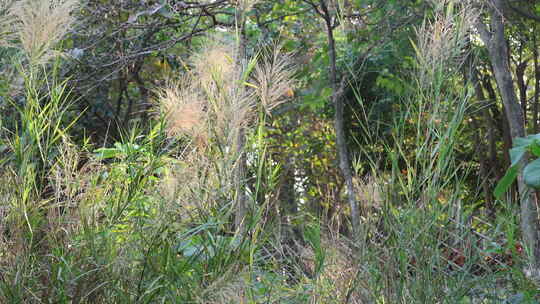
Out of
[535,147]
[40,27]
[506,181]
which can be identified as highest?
[40,27]

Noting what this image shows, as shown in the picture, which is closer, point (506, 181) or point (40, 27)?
point (40, 27)

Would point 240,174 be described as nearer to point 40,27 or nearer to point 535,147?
point 40,27

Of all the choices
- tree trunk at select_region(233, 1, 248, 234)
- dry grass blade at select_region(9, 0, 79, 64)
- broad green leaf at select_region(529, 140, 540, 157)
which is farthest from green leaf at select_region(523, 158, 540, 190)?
dry grass blade at select_region(9, 0, 79, 64)

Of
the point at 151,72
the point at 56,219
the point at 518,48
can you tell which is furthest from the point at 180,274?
the point at 518,48

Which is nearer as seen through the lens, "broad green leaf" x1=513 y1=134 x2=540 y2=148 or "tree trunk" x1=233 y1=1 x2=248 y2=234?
"tree trunk" x1=233 y1=1 x2=248 y2=234

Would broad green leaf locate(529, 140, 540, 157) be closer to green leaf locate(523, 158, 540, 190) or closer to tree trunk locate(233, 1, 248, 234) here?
green leaf locate(523, 158, 540, 190)

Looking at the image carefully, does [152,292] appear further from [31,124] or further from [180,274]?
[31,124]

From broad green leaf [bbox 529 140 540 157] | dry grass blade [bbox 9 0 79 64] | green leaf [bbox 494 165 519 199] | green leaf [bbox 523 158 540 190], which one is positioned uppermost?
dry grass blade [bbox 9 0 79 64]

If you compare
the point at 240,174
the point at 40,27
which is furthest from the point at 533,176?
the point at 40,27

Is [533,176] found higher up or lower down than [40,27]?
lower down

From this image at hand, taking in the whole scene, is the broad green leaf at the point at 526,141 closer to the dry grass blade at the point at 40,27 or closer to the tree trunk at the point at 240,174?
the tree trunk at the point at 240,174

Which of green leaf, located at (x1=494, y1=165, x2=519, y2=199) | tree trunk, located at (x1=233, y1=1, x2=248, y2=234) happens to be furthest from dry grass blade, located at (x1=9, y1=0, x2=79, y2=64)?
green leaf, located at (x1=494, y1=165, x2=519, y2=199)

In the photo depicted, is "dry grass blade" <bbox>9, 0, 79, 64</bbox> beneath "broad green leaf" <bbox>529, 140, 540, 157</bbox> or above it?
above

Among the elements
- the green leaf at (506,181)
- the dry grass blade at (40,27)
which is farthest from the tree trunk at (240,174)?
the green leaf at (506,181)
